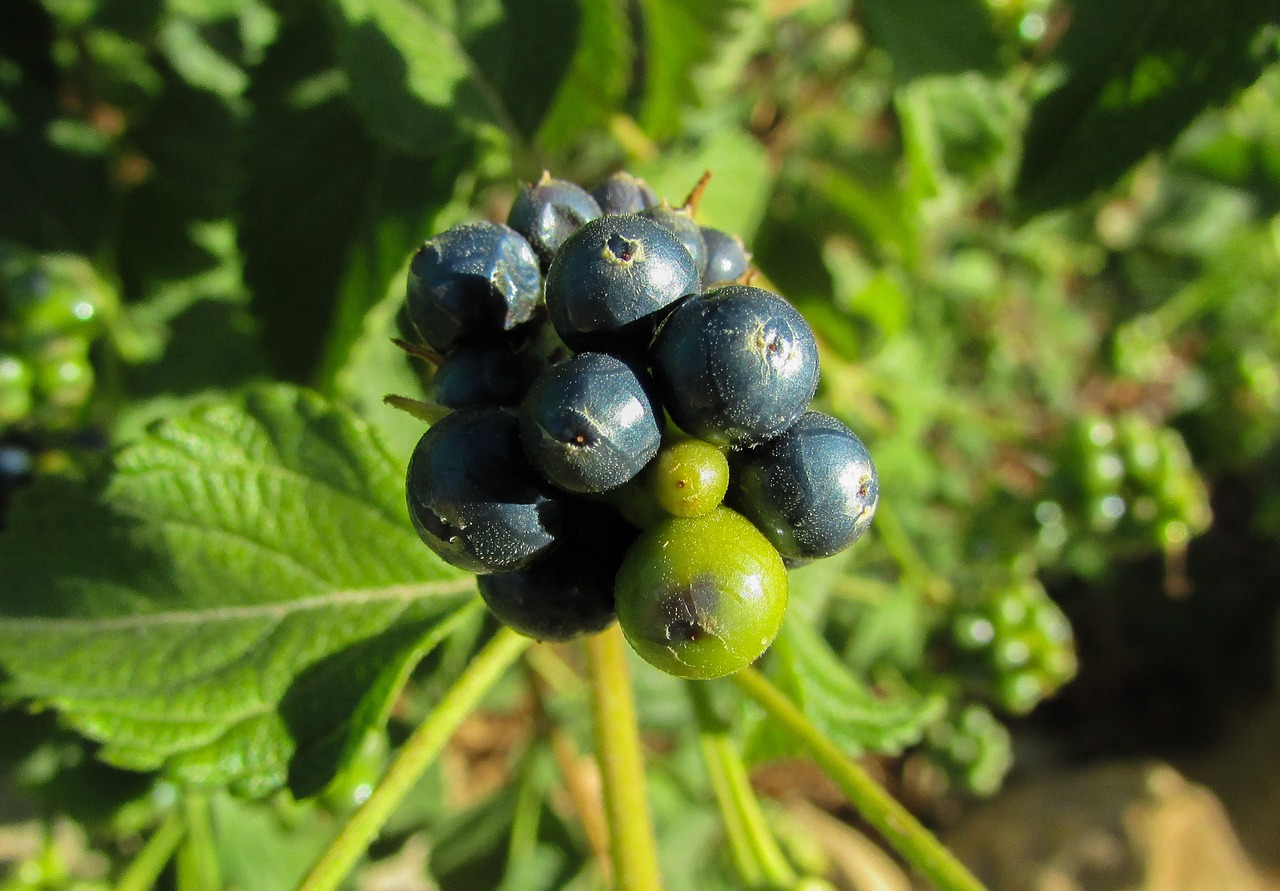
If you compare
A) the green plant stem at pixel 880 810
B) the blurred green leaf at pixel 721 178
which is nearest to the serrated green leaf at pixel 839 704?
the green plant stem at pixel 880 810

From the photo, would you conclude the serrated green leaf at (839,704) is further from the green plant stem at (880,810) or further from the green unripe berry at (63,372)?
the green unripe berry at (63,372)

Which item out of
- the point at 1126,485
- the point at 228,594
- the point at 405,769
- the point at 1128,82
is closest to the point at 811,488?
the point at 405,769

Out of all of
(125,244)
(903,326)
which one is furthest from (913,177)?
(125,244)

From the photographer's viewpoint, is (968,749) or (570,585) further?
(968,749)

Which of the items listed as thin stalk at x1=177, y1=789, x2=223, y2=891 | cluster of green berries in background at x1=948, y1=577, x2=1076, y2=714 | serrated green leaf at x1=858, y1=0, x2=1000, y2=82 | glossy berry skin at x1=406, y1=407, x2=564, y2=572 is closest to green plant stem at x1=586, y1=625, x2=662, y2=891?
glossy berry skin at x1=406, y1=407, x2=564, y2=572

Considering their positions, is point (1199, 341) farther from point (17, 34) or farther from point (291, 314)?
point (17, 34)

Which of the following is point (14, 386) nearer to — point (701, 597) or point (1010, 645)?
point (701, 597)
